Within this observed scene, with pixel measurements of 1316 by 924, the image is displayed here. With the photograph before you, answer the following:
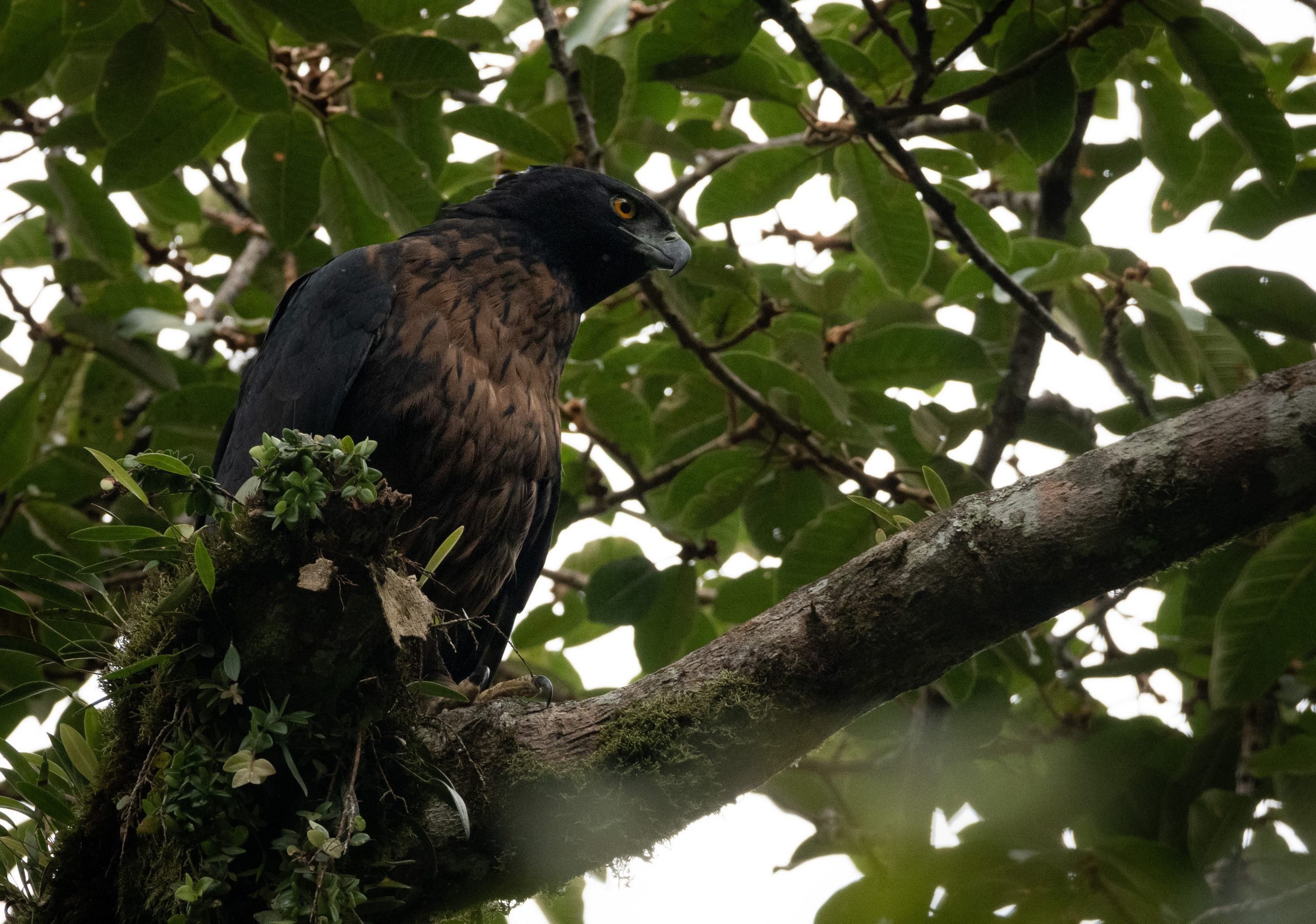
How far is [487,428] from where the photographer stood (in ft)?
12.5

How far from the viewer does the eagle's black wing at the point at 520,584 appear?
14.3ft

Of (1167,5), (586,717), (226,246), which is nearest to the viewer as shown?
(586,717)

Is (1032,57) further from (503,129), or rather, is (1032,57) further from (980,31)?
(503,129)

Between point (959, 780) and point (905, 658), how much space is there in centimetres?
213

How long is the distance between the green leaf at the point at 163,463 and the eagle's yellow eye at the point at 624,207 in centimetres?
250

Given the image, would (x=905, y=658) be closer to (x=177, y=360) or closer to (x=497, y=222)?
(x=497, y=222)

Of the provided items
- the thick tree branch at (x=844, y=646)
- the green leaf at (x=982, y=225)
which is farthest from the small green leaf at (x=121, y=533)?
the green leaf at (x=982, y=225)

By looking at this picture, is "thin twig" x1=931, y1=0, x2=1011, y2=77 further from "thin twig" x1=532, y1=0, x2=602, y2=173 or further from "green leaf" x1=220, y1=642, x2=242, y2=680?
"green leaf" x1=220, y1=642, x2=242, y2=680

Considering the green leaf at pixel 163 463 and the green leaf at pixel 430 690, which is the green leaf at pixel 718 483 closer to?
the green leaf at pixel 430 690

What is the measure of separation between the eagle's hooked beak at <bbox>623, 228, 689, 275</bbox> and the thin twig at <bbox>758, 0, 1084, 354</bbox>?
2.51 feet

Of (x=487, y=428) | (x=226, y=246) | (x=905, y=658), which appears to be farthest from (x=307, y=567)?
(x=226, y=246)

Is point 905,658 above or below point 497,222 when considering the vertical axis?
below

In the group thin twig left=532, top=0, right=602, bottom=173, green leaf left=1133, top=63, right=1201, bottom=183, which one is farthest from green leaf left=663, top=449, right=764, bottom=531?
green leaf left=1133, top=63, right=1201, bottom=183

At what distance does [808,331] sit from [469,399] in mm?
1361
